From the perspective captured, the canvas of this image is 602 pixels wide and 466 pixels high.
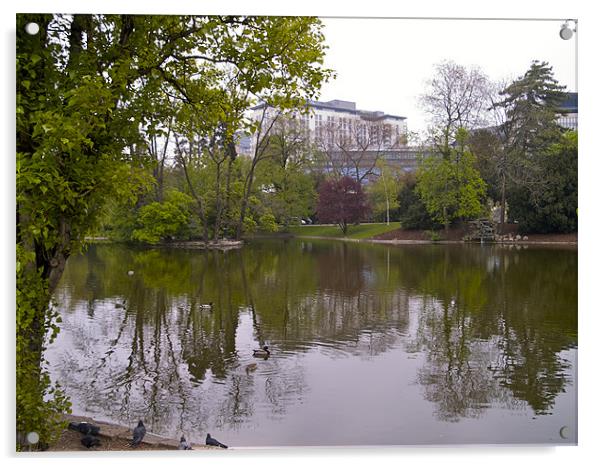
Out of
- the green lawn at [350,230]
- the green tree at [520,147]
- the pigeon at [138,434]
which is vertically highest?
the green tree at [520,147]

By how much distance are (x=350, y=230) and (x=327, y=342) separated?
1187mm

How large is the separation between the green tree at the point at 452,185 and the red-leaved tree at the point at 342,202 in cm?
61

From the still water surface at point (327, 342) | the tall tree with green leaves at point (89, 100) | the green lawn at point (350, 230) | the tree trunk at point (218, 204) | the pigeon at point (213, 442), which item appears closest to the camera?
the tall tree with green leaves at point (89, 100)

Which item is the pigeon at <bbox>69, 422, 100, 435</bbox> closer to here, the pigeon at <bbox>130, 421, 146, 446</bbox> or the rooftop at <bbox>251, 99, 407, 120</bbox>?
the pigeon at <bbox>130, 421, 146, 446</bbox>

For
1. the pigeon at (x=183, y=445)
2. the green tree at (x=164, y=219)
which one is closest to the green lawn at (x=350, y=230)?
the green tree at (x=164, y=219)

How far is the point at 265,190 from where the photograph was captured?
5254 mm

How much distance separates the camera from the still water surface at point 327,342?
3734 millimetres

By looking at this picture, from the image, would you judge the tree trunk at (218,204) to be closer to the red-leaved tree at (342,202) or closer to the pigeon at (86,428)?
the red-leaved tree at (342,202)

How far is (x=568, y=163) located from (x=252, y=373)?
3122 millimetres

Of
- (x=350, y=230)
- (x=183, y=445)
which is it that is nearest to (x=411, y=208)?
(x=350, y=230)

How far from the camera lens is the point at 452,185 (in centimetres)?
534

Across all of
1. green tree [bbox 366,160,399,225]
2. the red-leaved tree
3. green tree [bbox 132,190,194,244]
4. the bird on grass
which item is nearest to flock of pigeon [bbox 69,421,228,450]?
the bird on grass

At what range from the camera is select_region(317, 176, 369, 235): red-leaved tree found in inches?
206

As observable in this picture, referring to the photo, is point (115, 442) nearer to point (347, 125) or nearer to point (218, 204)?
point (218, 204)
